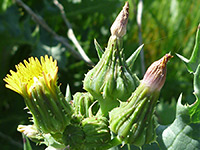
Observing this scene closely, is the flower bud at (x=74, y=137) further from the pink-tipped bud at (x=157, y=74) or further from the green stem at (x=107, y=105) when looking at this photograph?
the pink-tipped bud at (x=157, y=74)

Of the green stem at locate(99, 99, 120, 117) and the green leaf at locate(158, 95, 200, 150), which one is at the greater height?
the green stem at locate(99, 99, 120, 117)

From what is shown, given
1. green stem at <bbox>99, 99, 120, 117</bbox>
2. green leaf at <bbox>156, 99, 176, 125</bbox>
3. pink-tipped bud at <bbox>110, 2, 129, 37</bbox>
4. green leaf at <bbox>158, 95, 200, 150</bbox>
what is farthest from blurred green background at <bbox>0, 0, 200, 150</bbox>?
pink-tipped bud at <bbox>110, 2, 129, 37</bbox>

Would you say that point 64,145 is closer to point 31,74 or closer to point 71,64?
point 31,74

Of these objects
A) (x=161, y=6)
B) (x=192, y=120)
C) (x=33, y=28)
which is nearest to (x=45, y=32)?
(x=33, y=28)

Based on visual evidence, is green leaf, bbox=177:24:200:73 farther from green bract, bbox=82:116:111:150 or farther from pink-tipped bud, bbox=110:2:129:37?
green bract, bbox=82:116:111:150

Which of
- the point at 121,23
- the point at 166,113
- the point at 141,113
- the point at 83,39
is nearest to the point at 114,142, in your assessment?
→ the point at 141,113

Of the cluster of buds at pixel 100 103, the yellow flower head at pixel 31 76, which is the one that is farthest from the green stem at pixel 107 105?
the yellow flower head at pixel 31 76

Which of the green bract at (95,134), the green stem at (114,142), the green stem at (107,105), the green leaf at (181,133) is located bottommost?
the green leaf at (181,133)

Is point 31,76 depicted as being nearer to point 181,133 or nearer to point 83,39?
point 181,133

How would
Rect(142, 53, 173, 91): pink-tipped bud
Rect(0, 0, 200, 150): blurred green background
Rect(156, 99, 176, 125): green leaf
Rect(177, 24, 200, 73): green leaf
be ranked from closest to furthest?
Rect(142, 53, 173, 91): pink-tipped bud < Rect(177, 24, 200, 73): green leaf < Rect(156, 99, 176, 125): green leaf < Rect(0, 0, 200, 150): blurred green background
